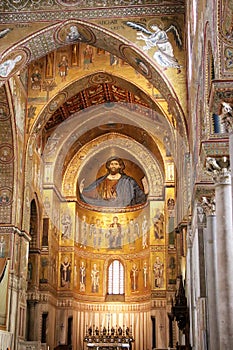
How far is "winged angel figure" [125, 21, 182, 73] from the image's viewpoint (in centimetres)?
1870

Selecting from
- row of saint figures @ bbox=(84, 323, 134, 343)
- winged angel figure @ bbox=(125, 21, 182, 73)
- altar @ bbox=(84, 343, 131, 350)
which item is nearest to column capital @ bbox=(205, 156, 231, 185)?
winged angel figure @ bbox=(125, 21, 182, 73)

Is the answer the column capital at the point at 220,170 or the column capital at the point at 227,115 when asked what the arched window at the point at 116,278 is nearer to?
the column capital at the point at 220,170

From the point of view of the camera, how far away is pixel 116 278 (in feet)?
105

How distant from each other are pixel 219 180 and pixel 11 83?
37.9 feet

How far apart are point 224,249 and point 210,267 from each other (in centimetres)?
202

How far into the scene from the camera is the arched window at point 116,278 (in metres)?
31.6

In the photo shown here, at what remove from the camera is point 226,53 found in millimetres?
9539

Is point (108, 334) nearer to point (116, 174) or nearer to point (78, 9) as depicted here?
point (116, 174)

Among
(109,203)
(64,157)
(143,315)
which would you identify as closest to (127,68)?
(64,157)

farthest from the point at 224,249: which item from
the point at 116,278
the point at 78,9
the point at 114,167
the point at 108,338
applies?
the point at 114,167

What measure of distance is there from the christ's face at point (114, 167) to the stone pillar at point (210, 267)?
18600 millimetres

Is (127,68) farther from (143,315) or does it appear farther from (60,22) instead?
(143,315)

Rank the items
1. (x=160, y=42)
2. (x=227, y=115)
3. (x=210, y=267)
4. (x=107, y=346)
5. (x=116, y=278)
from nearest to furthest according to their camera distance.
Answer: (x=227, y=115) → (x=210, y=267) → (x=160, y=42) → (x=107, y=346) → (x=116, y=278)

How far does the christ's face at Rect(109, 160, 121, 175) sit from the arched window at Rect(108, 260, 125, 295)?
17.0 ft
